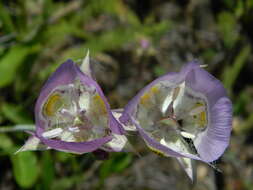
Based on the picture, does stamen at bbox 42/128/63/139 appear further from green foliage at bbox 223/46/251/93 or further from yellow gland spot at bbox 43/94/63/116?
green foliage at bbox 223/46/251/93

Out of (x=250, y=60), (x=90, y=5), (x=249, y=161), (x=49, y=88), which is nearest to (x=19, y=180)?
(x=49, y=88)

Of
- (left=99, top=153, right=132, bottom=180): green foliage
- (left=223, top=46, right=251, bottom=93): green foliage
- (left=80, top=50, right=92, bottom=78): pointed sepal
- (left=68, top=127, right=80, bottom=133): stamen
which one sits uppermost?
(left=80, top=50, right=92, bottom=78): pointed sepal

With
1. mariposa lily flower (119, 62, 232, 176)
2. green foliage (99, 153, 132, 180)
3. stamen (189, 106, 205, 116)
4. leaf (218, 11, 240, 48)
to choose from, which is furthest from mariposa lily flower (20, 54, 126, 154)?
leaf (218, 11, 240, 48)

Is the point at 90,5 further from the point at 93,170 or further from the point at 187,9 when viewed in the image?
the point at 93,170

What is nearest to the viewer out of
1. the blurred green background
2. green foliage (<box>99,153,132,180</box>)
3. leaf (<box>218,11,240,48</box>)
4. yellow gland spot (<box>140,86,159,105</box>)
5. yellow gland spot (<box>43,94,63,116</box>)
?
yellow gland spot (<box>43,94,63,116</box>)

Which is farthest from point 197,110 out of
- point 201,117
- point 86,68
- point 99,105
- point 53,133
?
point 53,133

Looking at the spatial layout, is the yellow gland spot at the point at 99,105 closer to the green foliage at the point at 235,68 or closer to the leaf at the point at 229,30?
the green foliage at the point at 235,68
